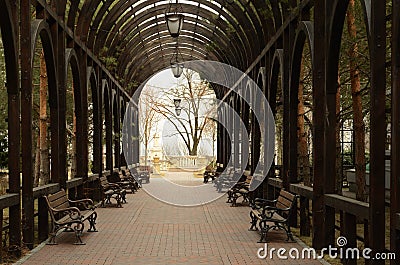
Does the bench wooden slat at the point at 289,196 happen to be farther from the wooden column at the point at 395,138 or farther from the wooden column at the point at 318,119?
the wooden column at the point at 395,138

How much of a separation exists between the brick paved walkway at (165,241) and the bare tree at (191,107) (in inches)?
1135

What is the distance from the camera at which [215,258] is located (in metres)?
9.87

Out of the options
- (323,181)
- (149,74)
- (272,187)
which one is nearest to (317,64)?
(323,181)

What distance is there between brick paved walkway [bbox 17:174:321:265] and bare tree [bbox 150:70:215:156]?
28827mm

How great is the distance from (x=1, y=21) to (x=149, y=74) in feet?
95.5

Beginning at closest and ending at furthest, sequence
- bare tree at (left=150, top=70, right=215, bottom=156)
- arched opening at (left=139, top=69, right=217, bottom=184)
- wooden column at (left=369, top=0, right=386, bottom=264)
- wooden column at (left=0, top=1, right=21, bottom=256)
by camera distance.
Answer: wooden column at (left=369, top=0, right=386, bottom=264)
wooden column at (left=0, top=1, right=21, bottom=256)
arched opening at (left=139, top=69, right=217, bottom=184)
bare tree at (left=150, top=70, right=215, bottom=156)

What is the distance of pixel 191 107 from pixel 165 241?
35.6 metres

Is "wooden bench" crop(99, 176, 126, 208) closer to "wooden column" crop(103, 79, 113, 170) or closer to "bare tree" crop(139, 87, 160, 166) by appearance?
"wooden column" crop(103, 79, 113, 170)

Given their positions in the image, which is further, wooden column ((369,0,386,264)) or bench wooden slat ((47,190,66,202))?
bench wooden slat ((47,190,66,202))

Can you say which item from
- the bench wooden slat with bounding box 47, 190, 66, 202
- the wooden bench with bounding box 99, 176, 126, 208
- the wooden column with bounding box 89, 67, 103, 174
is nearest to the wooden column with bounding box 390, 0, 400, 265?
the bench wooden slat with bounding box 47, 190, 66, 202

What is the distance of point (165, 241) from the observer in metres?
11.7

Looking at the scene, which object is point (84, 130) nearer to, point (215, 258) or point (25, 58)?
point (25, 58)

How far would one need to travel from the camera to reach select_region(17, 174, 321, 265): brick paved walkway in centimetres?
977
